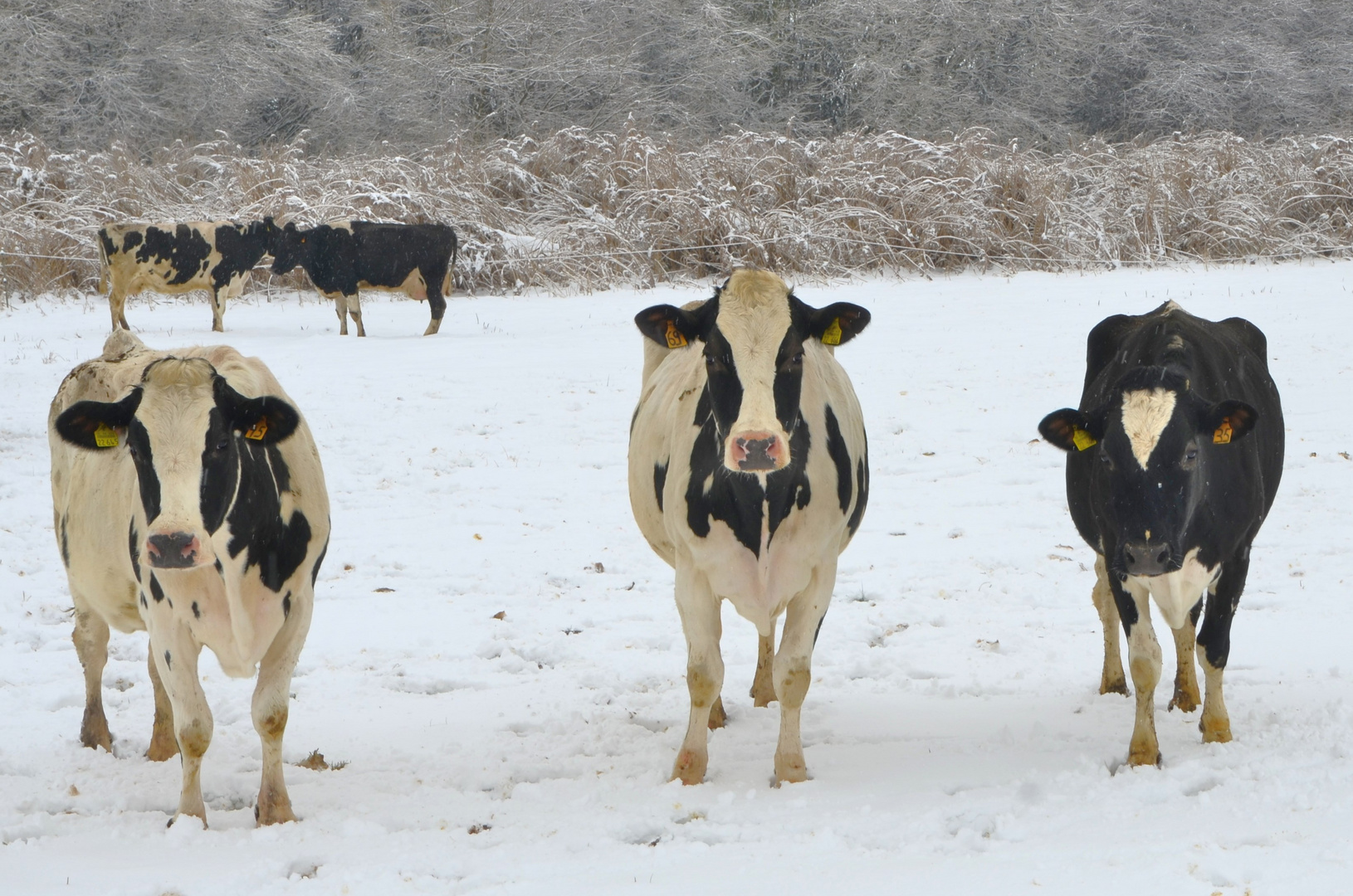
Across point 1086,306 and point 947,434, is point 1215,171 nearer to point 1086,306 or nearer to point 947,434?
point 1086,306

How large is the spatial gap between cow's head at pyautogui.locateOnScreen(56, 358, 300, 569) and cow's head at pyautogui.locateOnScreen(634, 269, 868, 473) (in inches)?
56.7

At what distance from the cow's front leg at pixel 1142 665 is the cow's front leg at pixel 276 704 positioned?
9.86 ft

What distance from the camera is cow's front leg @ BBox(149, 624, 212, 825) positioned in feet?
13.3

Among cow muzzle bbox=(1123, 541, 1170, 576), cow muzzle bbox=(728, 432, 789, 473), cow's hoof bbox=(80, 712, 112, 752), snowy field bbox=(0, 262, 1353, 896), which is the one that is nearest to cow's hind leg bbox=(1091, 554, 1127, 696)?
snowy field bbox=(0, 262, 1353, 896)

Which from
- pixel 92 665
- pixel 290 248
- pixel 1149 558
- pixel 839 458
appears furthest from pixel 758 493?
pixel 290 248

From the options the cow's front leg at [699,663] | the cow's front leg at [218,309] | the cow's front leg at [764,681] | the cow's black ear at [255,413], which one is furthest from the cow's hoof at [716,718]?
the cow's front leg at [218,309]

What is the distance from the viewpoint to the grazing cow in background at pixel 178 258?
14602mm

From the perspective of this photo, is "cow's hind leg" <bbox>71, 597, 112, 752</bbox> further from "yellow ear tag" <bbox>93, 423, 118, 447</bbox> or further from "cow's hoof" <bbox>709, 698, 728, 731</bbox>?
"cow's hoof" <bbox>709, 698, 728, 731</bbox>

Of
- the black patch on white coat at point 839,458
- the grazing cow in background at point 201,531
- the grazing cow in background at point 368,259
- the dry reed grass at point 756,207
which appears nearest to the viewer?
the grazing cow in background at point 201,531

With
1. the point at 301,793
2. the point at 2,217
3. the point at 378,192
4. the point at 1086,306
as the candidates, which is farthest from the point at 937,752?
the point at 2,217

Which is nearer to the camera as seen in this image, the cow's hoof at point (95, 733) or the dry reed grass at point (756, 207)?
the cow's hoof at point (95, 733)

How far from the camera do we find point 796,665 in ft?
14.7

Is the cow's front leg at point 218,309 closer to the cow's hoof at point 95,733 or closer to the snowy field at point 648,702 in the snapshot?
the snowy field at point 648,702

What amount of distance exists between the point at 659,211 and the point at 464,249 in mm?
2967
